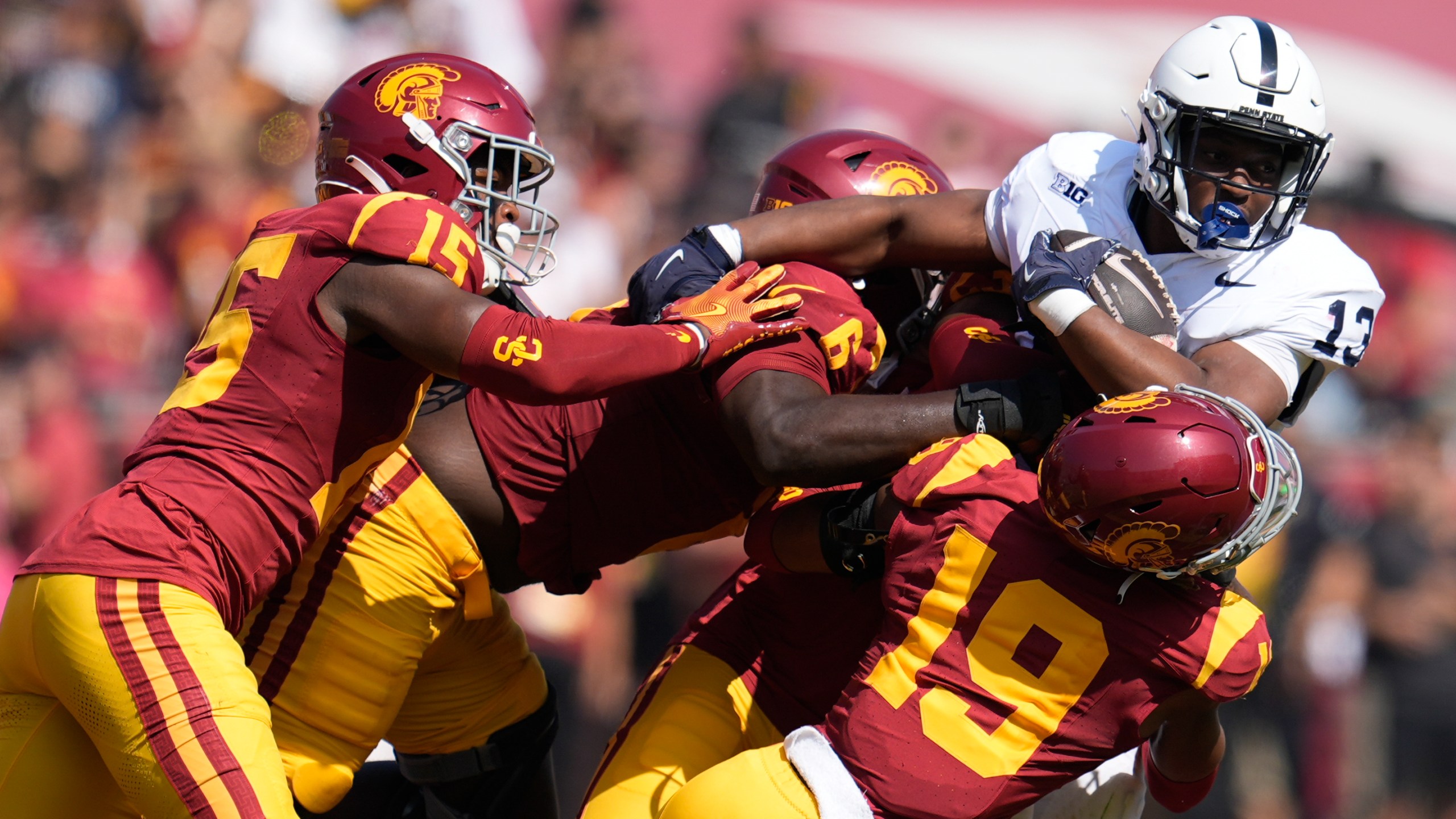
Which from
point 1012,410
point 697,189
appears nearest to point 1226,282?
point 1012,410

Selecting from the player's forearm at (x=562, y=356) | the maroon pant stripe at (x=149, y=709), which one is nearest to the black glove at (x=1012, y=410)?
the player's forearm at (x=562, y=356)

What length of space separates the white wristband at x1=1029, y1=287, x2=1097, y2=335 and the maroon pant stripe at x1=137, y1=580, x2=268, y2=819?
1720 mm

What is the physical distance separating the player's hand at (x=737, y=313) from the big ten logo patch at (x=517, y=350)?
0.35 metres

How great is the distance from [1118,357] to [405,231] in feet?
4.60

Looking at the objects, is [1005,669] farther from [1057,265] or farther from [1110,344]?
[1057,265]

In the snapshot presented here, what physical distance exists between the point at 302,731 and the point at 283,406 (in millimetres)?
849

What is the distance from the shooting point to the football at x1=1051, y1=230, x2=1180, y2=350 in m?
2.78

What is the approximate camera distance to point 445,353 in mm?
2752

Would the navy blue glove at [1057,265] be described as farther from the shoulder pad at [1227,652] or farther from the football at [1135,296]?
the shoulder pad at [1227,652]

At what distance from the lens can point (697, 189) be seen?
734 cm

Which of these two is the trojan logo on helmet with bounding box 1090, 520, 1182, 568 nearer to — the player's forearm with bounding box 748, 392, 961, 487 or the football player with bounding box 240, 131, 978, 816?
the player's forearm with bounding box 748, 392, 961, 487

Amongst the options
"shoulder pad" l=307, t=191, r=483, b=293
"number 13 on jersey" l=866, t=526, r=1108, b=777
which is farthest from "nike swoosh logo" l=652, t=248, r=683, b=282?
"number 13 on jersey" l=866, t=526, r=1108, b=777

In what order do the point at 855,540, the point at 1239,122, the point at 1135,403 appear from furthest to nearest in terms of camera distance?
the point at 1239,122 < the point at 855,540 < the point at 1135,403

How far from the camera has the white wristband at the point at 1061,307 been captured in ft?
8.96
